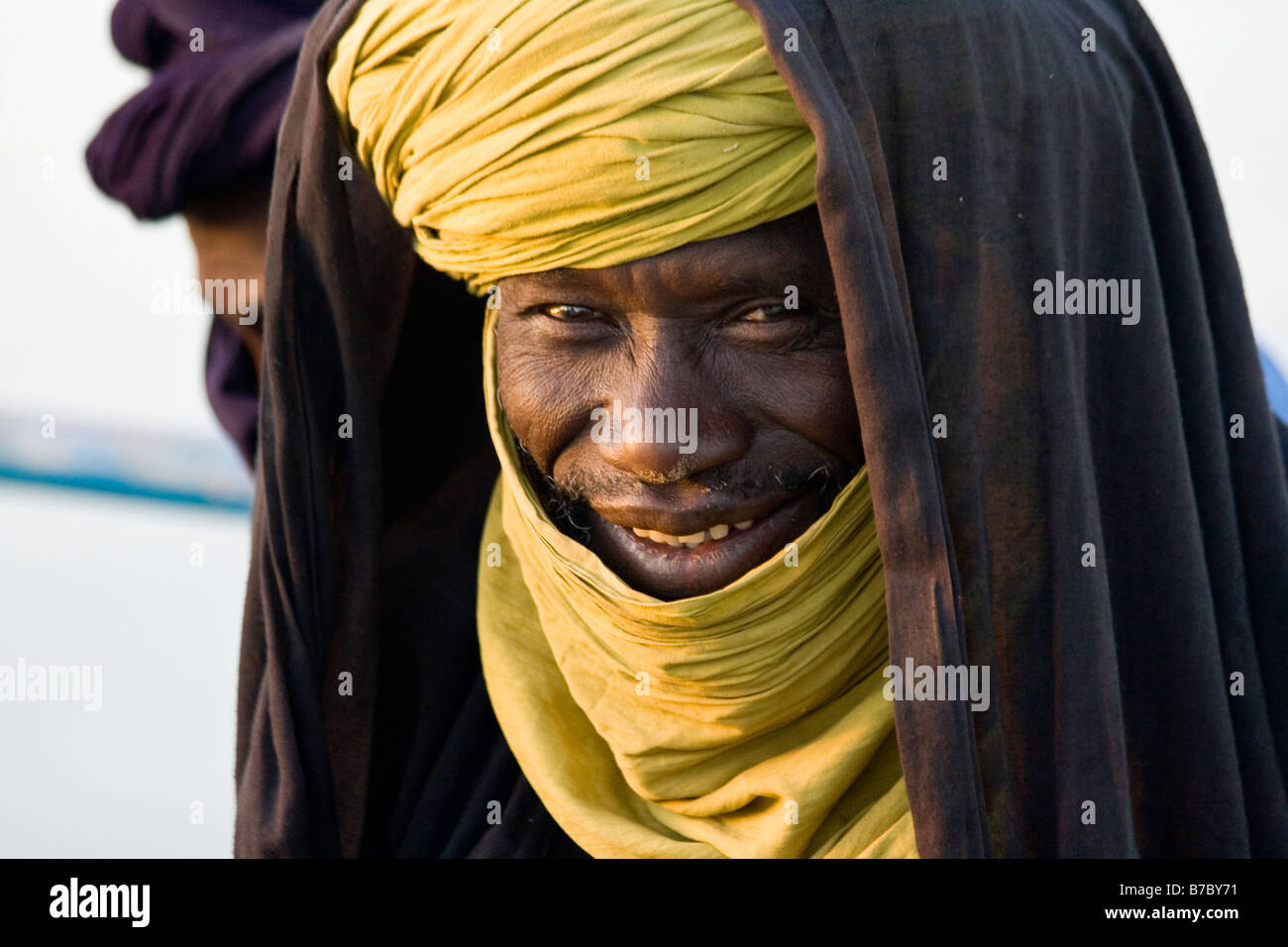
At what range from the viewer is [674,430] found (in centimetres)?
185

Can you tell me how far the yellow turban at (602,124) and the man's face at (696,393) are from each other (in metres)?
0.05

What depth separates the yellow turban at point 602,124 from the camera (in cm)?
177

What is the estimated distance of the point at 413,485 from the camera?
2377mm

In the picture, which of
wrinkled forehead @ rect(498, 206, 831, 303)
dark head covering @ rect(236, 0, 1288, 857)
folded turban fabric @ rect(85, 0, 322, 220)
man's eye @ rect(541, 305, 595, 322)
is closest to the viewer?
dark head covering @ rect(236, 0, 1288, 857)

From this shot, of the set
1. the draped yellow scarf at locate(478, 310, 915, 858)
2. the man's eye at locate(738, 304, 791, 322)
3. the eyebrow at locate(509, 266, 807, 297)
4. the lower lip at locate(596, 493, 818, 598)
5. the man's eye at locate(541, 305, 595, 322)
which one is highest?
the eyebrow at locate(509, 266, 807, 297)

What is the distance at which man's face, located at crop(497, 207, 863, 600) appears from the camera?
6.04ft

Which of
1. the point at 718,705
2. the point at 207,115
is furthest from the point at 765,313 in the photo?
the point at 207,115

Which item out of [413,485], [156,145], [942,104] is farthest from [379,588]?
[156,145]

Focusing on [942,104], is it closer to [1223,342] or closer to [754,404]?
[754,404]

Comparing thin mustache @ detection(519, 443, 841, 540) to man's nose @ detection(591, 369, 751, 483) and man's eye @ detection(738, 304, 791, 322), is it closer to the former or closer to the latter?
man's nose @ detection(591, 369, 751, 483)

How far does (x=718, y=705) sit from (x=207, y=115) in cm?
184

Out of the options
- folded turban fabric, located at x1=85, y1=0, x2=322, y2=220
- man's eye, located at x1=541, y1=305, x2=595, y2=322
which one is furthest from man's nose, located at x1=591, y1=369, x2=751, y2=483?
folded turban fabric, located at x1=85, y1=0, x2=322, y2=220

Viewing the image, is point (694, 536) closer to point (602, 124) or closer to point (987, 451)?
point (987, 451)

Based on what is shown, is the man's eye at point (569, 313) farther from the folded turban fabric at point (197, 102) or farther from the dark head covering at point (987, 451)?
the folded turban fabric at point (197, 102)
